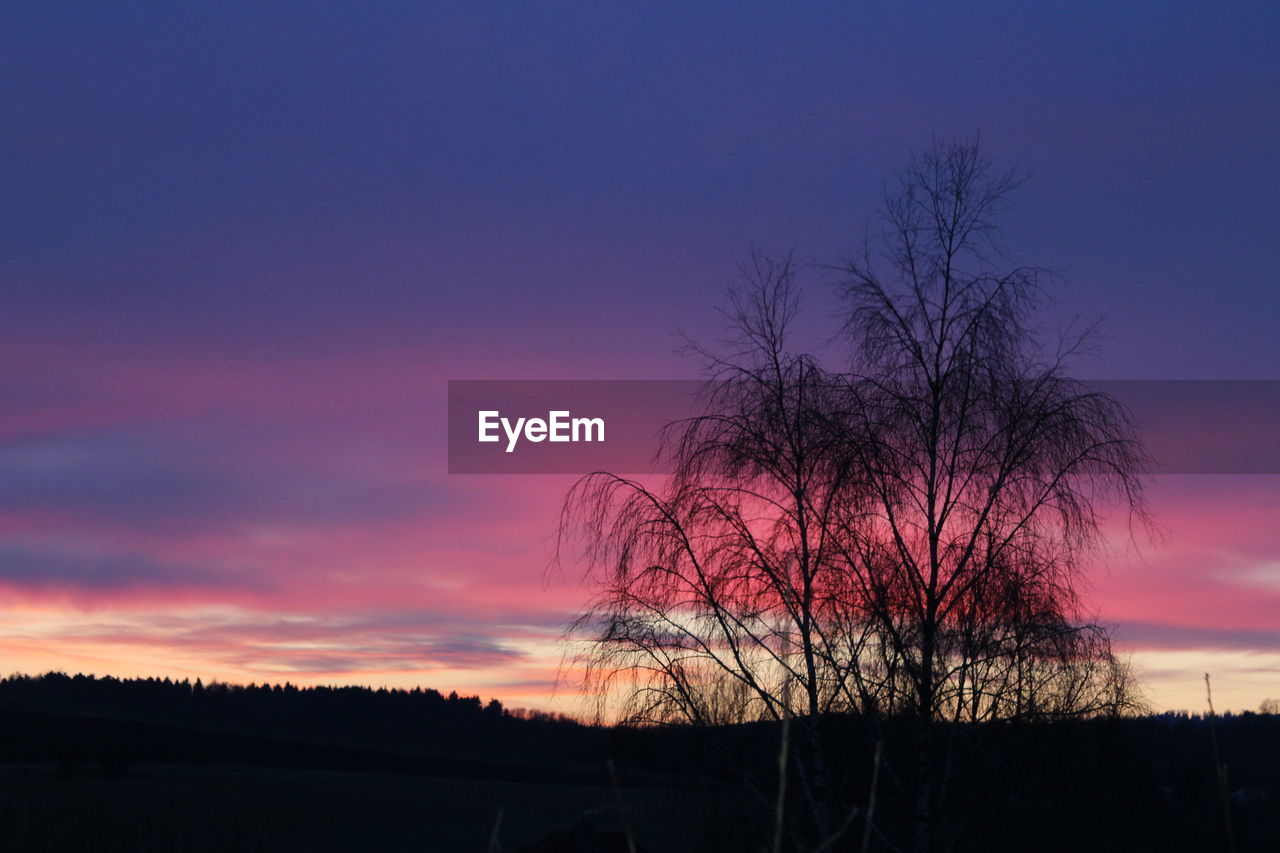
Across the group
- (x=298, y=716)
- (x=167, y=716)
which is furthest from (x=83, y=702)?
(x=298, y=716)

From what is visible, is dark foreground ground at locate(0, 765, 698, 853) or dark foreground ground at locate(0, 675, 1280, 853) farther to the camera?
dark foreground ground at locate(0, 765, 698, 853)

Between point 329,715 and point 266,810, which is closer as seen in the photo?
point 266,810

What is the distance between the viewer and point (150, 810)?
66375 mm

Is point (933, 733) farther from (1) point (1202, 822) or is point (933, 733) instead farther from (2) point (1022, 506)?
(1) point (1202, 822)

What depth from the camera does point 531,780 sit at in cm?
10038

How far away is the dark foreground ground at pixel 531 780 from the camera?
1739 centimetres

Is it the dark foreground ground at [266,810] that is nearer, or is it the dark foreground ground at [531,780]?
the dark foreground ground at [531,780]

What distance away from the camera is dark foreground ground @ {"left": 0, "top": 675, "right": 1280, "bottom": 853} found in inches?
685

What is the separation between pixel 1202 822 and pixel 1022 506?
1490 centimetres

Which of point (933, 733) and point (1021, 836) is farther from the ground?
point (933, 733)

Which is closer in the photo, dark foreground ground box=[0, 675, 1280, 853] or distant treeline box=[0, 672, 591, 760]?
dark foreground ground box=[0, 675, 1280, 853]

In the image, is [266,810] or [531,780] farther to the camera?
[531,780]

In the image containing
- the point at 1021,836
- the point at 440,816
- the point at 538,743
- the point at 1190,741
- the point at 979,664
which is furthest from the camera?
the point at 538,743

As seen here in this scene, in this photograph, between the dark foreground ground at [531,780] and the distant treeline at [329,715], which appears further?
the distant treeline at [329,715]
